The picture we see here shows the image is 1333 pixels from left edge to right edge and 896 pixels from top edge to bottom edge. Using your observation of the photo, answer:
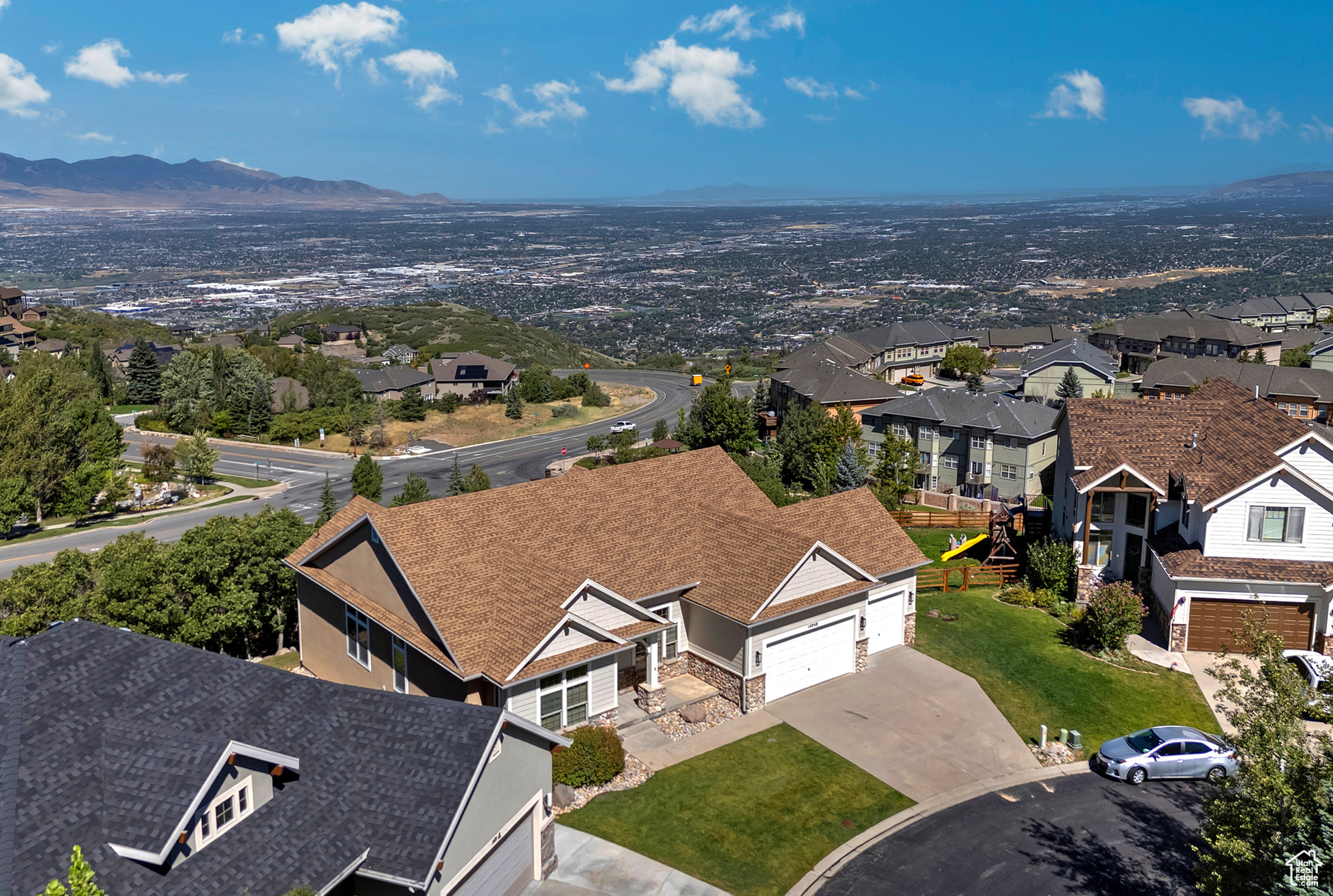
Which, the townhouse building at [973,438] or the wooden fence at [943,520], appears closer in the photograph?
the wooden fence at [943,520]

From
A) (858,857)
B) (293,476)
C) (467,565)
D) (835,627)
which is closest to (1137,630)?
(835,627)

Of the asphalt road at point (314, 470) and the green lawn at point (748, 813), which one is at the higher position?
the green lawn at point (748, 813)

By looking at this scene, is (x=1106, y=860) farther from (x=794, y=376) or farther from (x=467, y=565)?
(x=794, y=376)

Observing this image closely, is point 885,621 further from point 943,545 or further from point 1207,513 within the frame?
point 943,545

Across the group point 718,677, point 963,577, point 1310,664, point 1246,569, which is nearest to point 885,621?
point 718,677

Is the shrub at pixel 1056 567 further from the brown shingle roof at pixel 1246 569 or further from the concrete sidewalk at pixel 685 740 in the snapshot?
the concrete sidewalk at pixel 685 740

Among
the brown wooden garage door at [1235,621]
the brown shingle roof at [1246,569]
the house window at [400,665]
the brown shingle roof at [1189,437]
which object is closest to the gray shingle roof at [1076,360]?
the brown shingle roof at [1189,437]
